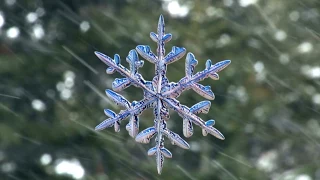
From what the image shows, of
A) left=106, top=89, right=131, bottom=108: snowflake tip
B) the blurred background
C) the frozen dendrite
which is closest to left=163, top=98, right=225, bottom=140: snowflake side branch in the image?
the frozen dendrite

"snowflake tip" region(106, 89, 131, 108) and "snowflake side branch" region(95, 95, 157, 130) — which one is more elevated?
"snowflake tip" region(106, 89, 131, 108)

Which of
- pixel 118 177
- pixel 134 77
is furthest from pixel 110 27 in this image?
pixel 134 77

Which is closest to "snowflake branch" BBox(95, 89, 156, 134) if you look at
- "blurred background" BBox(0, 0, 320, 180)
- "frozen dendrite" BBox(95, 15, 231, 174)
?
"frozen dendrite" BBox(95, 15, 231, 174)

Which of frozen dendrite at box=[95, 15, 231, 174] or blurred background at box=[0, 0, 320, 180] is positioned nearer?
frozen dendrite at box=[95, 15, 231, 174]

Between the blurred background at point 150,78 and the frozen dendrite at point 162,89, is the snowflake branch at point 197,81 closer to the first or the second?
the frozen dendrite at point 162,89

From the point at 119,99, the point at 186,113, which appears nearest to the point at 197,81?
the point at 186,113

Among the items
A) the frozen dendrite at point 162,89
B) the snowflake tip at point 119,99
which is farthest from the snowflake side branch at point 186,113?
the snowflake tip at point 119,99

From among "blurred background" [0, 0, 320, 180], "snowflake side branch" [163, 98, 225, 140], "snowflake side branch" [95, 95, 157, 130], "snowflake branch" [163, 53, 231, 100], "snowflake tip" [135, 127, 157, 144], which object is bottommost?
"snowflake tip" [135, 127, 157, 144]

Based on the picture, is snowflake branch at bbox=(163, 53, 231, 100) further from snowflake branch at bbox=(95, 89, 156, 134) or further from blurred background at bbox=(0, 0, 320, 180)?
blurred background at bbox=(0, 0, 320, 180)

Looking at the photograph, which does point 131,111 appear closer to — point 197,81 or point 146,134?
point 146,134
